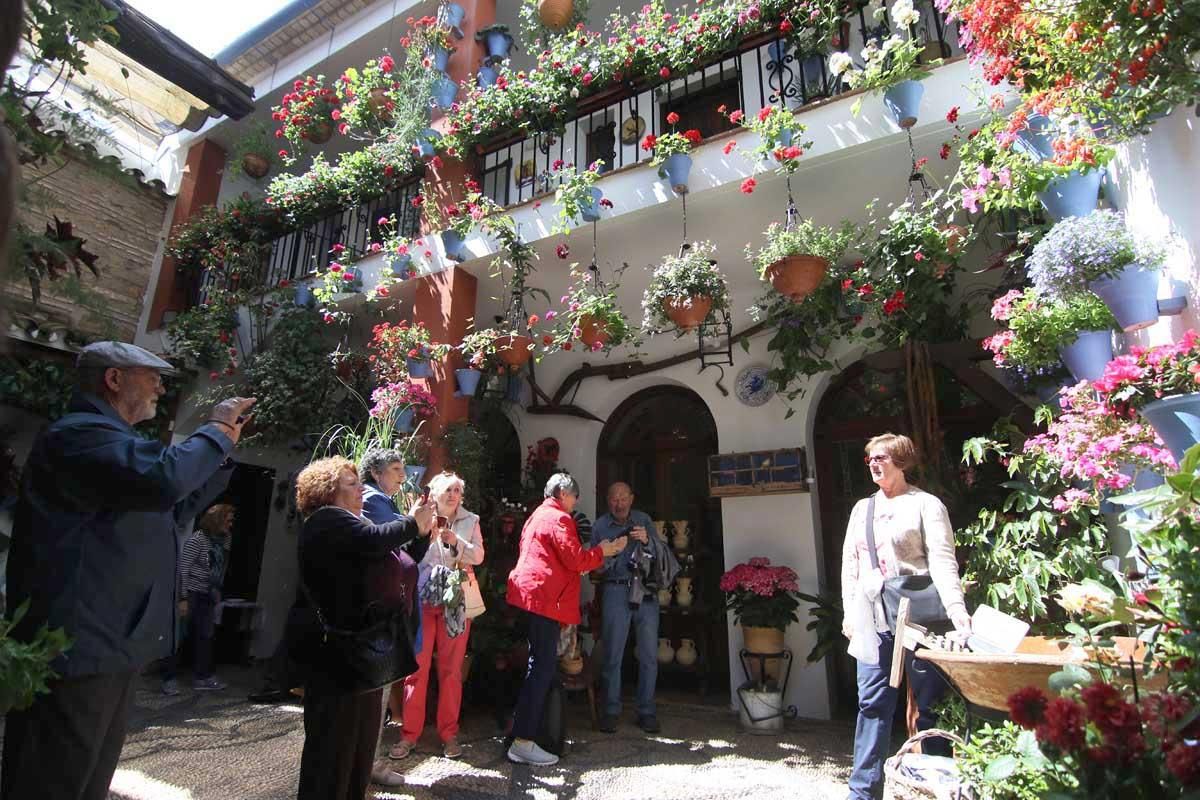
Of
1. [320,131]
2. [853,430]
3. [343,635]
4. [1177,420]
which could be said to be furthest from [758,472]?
[320,131]

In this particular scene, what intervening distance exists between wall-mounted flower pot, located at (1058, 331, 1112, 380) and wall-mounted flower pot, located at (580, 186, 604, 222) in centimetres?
330

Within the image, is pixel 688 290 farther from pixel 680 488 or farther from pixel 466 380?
pixel 680 488

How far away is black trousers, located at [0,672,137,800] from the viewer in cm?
185

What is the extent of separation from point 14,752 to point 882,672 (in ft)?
10.6

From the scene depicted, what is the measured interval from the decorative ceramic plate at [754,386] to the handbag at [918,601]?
2899mm

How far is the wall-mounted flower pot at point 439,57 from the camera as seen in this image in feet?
21.5

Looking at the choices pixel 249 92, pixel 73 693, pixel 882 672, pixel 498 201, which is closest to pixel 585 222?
pixel 498 201

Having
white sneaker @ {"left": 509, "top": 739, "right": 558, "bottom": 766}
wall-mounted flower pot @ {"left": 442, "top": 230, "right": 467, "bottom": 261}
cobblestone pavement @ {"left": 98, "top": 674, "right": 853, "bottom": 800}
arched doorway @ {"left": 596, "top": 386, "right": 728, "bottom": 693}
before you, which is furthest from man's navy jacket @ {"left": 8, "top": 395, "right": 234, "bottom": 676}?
arched doorway @ {"left": 596, "top": 386, "right": 728, "bottom": 693}

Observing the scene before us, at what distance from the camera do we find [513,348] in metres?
5.56

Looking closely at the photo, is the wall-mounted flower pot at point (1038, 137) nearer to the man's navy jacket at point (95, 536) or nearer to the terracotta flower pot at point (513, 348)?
the terracotta flower pot at point (513, 348)

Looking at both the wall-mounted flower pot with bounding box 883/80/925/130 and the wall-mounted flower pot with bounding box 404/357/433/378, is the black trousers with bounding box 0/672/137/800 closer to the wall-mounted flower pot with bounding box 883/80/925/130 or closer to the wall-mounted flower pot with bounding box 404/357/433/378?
the wall-mounted flower pot with bounding box 404/357/433/378

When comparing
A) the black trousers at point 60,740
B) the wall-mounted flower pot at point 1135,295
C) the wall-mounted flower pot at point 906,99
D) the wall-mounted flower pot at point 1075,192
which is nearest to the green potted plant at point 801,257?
the wall-mounted flower pot at point 906,99

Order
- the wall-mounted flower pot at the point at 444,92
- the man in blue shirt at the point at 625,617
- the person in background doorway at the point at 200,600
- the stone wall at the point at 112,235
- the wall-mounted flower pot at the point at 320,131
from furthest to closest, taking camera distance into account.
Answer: the wall-mounted flower pot at the point at 320,131 < the stone wall at the point at 112,235 < the wall-mounted flower pot at the point at 444,92 < the person in background doorway at the point at 200,600 < the man in blue shirt at the point at 625,617

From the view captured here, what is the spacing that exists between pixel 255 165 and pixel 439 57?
378 cm
